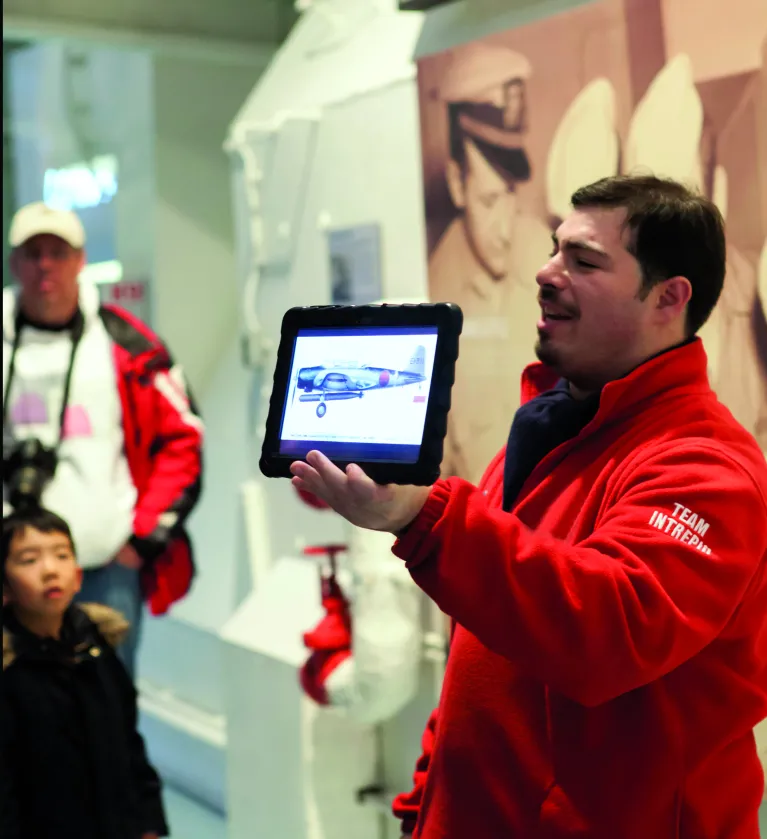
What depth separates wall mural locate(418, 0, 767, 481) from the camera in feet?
7.53

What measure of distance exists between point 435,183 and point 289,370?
171 cm

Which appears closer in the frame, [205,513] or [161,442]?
[161,442]

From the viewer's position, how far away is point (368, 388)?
4.50 ft

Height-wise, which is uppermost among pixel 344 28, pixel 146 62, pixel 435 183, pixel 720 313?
pixel 146 62

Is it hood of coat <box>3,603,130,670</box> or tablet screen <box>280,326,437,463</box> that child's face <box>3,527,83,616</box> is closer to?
hood of coat <box>3,603,130,670</box>

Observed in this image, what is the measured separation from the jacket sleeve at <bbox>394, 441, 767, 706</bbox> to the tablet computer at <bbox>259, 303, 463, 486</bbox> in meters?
0.07

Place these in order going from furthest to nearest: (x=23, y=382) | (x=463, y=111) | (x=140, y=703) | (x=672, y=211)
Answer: (x=140, y=703)
(x=23, y=382)
(x=463, y=111)
(x=672, y=211)

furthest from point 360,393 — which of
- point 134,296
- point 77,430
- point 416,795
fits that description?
point 134,296

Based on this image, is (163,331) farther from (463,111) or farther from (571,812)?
(571,812)

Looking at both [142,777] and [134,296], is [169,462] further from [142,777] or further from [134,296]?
[134,296]

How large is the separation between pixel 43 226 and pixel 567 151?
1.43 metres

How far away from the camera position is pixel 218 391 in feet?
17.1

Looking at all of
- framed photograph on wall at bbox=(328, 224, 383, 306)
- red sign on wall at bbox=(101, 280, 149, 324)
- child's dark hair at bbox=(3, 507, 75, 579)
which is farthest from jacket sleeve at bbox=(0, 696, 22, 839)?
red sign on wall at bbox=(101, 280, 149, 324)

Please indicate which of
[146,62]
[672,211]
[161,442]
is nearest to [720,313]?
[672,211]
